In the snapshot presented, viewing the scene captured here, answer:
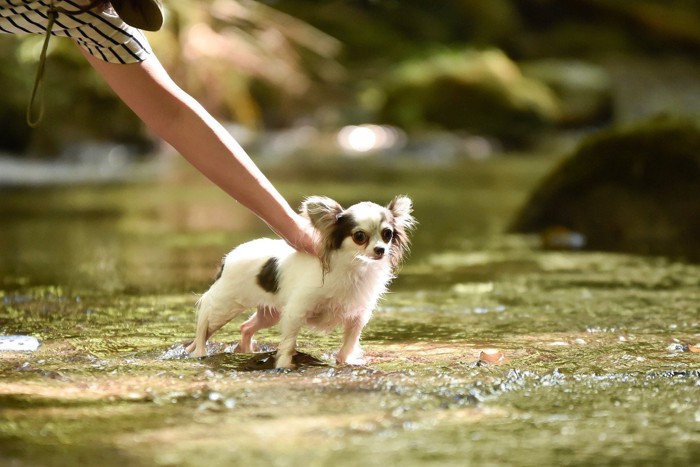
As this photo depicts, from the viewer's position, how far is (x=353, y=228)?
3.48m

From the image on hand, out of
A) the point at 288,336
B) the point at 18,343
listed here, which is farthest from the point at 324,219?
the point at 18,343

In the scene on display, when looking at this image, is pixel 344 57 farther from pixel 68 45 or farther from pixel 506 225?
pixel 506 225

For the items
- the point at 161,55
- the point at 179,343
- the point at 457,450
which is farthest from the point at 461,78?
the point at 457,450

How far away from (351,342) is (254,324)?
456mm

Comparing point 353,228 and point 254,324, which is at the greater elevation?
point 353,228

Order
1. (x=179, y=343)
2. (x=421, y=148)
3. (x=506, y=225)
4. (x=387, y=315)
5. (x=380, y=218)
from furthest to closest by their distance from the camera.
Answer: (x=421, y=148)
(x=506, y=225)
(x=387, y=315)
(x=179, y=343)
(x=380, y=218)

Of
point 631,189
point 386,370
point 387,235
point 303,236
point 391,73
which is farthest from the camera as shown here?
point 391,73

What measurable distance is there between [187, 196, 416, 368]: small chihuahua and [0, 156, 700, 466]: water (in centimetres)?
12

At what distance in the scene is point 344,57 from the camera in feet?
72.1

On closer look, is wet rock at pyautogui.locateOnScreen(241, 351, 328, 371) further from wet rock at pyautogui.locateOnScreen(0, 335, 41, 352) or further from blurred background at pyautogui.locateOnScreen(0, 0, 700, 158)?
blurred background at pyautogui.locateOnScreen(0, 0, 700, 158)

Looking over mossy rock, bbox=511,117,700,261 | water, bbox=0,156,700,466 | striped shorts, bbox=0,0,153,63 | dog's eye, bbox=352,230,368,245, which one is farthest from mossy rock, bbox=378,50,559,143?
dog's eye, bbox=352,230,368,245

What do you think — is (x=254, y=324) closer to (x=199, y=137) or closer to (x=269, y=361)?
(x=269, y=361)

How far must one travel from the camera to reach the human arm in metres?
3.68

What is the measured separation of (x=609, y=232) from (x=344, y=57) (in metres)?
15.2
